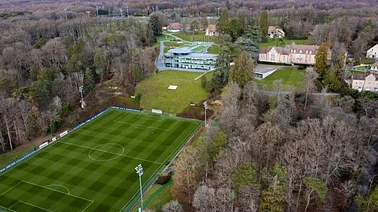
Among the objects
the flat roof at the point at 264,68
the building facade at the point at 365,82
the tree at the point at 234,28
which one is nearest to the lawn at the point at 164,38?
the tree at the point at 234,28

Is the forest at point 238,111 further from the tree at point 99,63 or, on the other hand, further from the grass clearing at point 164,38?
the grass clearing at point 164,38

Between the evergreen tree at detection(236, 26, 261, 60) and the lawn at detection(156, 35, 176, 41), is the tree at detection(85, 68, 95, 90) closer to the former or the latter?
the evergreen tree at detection(236, 26, 261, 60)

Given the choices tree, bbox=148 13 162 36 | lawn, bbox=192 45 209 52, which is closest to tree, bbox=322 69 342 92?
lawn, bbox=192 45 209 52

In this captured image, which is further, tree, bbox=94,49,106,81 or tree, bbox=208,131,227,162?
tree, bbox=94,49,106,81

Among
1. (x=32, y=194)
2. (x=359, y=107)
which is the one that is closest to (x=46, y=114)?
(x=32, y=194)

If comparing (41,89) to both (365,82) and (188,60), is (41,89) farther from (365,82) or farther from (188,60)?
(365,82)

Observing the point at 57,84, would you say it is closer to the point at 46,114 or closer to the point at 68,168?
the point at 46,114

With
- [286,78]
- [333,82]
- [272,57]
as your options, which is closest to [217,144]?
[333,82]
